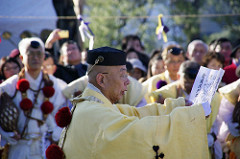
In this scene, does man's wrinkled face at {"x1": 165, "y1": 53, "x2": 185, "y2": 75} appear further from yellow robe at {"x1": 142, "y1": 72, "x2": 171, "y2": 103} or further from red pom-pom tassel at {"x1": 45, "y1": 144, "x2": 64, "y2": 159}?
red pom-pom tassel at {"x1": 45, "y1": 144, "x2": 64, "y2": 159}

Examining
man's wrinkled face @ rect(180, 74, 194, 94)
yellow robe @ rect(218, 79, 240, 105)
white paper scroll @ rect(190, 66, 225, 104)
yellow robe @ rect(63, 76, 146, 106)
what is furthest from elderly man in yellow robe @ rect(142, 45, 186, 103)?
white paper scroll @ rect(190, 66, 225, 104)

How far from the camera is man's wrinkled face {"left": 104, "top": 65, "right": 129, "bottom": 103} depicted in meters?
3.24

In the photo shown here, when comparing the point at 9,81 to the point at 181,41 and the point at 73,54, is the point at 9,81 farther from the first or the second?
the point at 181,41

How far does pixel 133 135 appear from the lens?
2.92 metres

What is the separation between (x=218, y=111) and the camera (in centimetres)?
502

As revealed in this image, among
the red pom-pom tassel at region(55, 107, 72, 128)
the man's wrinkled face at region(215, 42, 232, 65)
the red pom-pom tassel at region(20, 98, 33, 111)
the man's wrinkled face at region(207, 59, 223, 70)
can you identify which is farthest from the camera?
A: the man's wrinkled face at region(215, 42, 232, 65)

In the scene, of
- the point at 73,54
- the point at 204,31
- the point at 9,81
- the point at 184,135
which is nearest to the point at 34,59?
the point at 9,81

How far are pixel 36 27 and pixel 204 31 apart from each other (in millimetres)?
19826

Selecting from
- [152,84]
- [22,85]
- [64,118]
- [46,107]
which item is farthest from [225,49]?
[64,118]

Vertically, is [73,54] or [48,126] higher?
[73,54]

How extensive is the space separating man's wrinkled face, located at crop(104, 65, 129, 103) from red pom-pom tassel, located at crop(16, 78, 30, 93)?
2319 millimetres

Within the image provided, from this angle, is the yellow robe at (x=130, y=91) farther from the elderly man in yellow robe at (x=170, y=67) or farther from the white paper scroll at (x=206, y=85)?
the white paper scroll at (x=206, y=85)

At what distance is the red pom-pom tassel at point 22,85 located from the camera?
5.28m

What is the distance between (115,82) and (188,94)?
5.94ft
